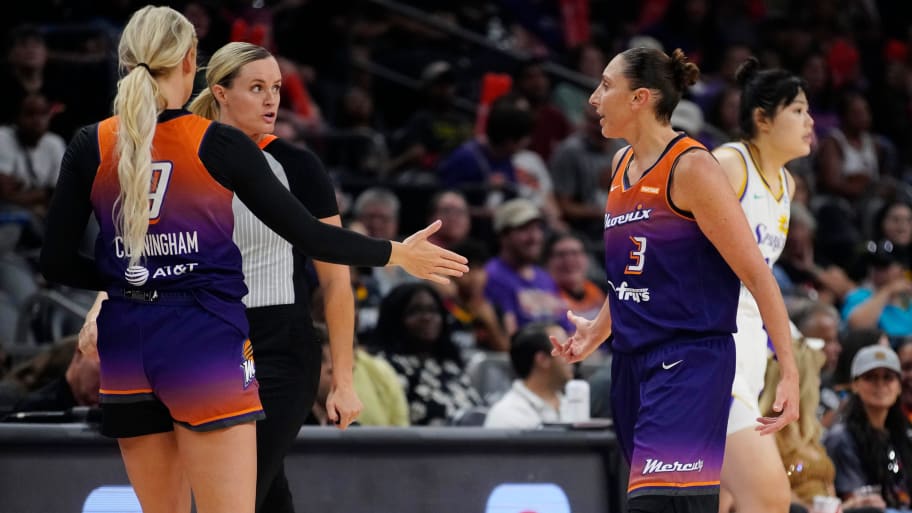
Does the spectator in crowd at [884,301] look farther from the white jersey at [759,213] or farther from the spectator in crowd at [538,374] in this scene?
the white jersey at [759,213]

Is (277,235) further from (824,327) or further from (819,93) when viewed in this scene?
(819,93)

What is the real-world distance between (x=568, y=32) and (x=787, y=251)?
501 cm

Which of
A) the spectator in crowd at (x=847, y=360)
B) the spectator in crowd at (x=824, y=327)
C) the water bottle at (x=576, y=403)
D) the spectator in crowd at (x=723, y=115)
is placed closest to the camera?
the water bottle at (x=576, y=403)

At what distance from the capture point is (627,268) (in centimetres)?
439

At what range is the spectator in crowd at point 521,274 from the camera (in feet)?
30.2

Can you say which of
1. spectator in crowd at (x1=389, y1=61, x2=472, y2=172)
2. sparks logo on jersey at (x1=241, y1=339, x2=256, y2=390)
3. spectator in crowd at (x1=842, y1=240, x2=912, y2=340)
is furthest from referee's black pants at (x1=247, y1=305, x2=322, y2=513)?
spectator in crowd at (x1=389, y1=61, x2=472, y2=172)

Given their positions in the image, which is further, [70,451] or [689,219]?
[70,451]

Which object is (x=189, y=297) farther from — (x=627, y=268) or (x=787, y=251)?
(x=787, y=251)

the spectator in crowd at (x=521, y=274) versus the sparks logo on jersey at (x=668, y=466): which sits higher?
the spectator in crowd at (x=521, y=274)

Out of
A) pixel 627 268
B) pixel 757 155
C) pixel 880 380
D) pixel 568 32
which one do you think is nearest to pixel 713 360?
pixel 627 268

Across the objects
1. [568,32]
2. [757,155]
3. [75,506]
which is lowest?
[75,506]

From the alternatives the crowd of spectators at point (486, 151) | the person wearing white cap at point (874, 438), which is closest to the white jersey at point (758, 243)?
the crowd of spectators at point (486, 151)

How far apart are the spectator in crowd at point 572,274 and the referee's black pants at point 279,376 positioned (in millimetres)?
5265

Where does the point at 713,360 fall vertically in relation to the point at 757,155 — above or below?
below
